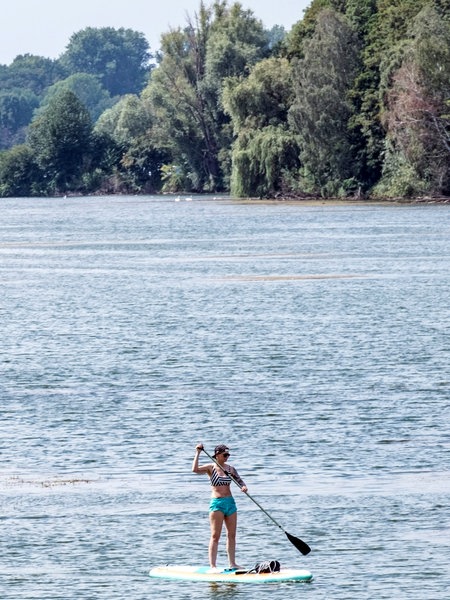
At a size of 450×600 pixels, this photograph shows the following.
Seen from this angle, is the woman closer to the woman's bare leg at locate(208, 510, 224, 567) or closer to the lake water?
the woman's bare leg at locate(208, 510, 224, 567)

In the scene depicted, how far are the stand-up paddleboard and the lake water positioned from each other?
132mm

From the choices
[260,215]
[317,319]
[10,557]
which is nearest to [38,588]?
[10,557]

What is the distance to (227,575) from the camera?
22.0 metres

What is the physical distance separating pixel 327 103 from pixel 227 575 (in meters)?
112

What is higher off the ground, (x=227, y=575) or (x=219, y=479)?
(x=219, y=479)

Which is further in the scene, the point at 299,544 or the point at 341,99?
the point at 341,99

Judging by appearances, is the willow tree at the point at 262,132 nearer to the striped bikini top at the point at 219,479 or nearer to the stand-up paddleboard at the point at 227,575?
the stand-up paddleboard at the point at 227,575

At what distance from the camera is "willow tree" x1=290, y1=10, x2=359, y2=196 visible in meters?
130

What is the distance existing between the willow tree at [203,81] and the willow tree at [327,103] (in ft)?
65.0

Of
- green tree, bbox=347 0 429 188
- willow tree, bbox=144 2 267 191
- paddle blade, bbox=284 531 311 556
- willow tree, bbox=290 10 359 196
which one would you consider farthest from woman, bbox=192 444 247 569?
willow tree, bbox=144 2 267 191

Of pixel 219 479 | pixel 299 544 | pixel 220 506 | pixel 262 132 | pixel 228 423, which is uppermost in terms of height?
pixel 262 132

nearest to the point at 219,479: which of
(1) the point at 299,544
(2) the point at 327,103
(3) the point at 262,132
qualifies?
(1) the point at 299,544

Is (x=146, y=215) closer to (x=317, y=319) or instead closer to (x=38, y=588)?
(x=317, y=319)

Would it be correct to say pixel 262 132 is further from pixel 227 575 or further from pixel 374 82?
pixel 227 575
